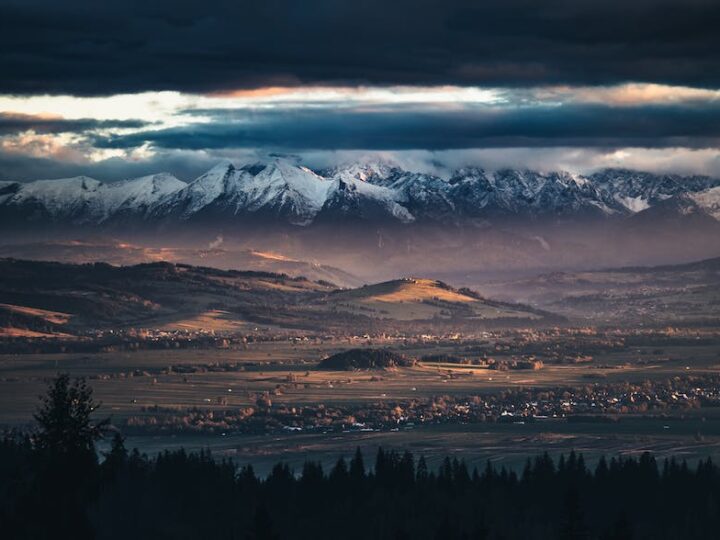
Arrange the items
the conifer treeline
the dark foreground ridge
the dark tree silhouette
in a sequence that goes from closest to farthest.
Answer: the dark tree silhouette
the dark foreground ridge
the conifer treeline

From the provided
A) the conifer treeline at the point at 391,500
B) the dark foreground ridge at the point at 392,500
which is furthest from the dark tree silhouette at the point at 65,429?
the conifer treeline at the point at 391,500

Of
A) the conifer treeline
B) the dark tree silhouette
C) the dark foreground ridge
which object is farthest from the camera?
the conifer treeline

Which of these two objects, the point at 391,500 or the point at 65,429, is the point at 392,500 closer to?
the point at 391,500

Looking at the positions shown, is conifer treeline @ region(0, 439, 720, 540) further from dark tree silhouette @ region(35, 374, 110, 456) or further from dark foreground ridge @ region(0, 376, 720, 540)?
dark tree silhouette @ region(35, 374, 110, 456)

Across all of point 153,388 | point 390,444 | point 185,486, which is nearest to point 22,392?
point 153,388

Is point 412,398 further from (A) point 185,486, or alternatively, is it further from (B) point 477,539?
(B) point 477,539

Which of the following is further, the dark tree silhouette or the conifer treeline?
the conifer treeline

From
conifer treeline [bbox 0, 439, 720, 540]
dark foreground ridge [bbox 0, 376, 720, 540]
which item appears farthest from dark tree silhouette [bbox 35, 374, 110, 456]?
conifer treeline [bbox 0, 439, 720, 540]

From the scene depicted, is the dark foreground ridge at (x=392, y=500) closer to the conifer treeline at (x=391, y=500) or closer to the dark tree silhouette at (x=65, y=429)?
the conifer treeline at (x=391, y=500)

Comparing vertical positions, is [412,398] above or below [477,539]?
above

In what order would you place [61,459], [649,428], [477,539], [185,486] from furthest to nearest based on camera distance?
[649,428], [185,486], [477,539], [61,459]

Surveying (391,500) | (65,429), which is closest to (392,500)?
(391,500)
